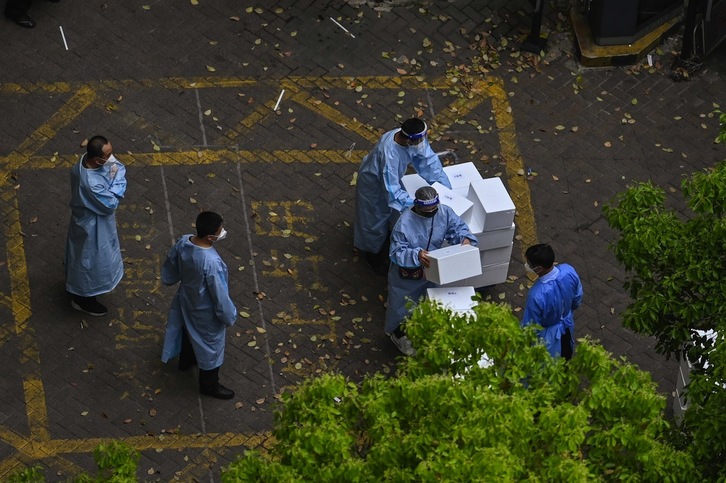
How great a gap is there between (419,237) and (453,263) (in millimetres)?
386

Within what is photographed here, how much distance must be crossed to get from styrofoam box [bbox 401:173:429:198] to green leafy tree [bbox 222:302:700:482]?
13.7 ft

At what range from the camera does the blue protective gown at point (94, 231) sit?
42.0 ft

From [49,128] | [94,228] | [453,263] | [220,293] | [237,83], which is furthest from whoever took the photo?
[237,83]

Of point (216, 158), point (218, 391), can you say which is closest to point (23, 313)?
point (218, 391)

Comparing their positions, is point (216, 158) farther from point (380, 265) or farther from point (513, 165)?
point (513, 165)

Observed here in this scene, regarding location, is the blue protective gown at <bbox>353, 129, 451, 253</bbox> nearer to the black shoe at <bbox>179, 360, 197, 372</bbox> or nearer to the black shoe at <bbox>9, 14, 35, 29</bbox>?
the black shoe at <bbox>179, 360, 197, 372</bbox>

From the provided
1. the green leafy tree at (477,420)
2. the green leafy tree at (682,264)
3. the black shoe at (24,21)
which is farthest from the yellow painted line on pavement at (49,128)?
the green leafy tree at (682,264)

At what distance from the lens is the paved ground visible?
13367 millimetres

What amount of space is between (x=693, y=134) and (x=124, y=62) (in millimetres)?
5771

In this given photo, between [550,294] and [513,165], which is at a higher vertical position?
[550,294]

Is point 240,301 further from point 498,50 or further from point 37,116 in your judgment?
point 498,50

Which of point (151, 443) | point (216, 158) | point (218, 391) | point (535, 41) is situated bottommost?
point (151, 443)

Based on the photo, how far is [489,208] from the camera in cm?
1352

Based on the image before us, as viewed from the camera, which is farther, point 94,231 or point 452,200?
point 452,200
